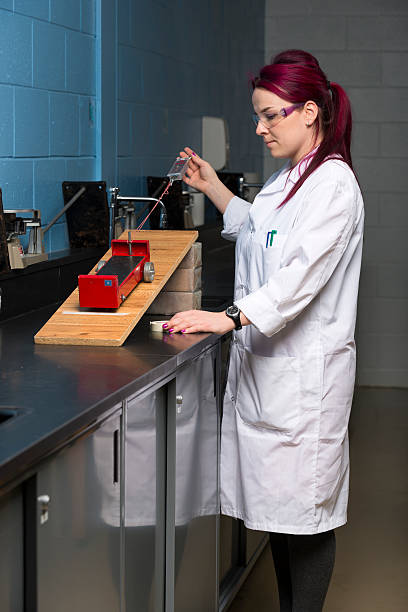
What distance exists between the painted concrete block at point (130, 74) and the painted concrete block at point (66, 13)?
40 cm

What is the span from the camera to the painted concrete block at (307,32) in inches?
224

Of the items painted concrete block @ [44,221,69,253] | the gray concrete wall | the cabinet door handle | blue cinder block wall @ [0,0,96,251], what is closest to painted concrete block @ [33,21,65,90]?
blue cinder block wall @ [0,0,96,251]

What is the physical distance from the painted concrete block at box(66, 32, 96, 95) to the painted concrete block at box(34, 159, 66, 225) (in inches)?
11.0

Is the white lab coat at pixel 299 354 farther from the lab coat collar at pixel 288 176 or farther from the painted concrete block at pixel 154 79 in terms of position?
the painted concrete block at pixel 154 79

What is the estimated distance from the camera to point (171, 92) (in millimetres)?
3945

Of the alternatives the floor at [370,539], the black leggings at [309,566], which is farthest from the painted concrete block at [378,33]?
the black leggings at [309,566]

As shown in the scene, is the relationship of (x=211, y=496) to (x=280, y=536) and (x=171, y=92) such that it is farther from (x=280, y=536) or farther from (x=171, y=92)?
(x=171, y=92)

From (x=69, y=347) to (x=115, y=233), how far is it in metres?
1.05

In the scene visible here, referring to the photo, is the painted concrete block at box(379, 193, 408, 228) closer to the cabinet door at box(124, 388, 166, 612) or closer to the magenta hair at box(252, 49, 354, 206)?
the magenta hair at box(252, 49, 354, 206)

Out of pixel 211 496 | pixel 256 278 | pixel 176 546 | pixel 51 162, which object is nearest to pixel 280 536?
pixel 211 496

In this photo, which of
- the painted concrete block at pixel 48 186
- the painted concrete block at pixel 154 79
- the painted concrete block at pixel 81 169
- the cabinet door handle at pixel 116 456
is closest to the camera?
the cabinet door handle at pixel 116 456

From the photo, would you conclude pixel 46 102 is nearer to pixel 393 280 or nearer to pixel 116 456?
pixel 116 456

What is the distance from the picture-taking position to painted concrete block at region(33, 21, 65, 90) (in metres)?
2.63

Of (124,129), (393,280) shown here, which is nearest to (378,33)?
(393,280)
